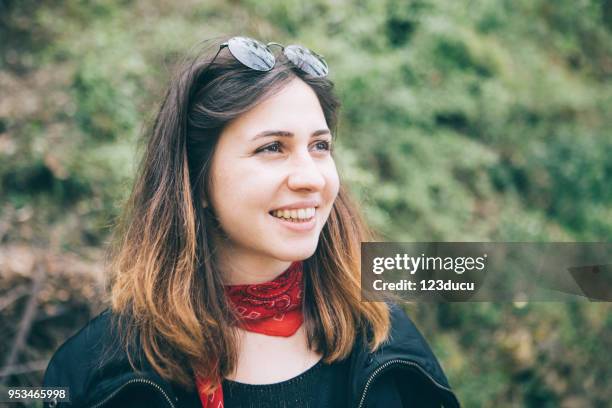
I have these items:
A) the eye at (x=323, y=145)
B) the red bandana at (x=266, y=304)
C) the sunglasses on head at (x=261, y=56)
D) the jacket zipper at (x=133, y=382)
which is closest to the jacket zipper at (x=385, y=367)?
the red bandana at (x=266, y=304)

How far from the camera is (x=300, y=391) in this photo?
5.83 ft

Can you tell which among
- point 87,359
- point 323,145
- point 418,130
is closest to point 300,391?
point 87,359

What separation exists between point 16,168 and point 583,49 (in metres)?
5.03

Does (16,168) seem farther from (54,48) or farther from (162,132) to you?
(162,132)

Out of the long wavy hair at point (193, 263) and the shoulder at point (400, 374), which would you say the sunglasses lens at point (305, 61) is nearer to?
the long wavy hair at point (193, 263)

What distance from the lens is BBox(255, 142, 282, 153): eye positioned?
170cm

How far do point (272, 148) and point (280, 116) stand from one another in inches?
3.8

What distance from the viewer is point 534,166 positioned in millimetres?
4949

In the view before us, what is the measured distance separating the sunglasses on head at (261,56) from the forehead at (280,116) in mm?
94

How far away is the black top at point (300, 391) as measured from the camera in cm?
174

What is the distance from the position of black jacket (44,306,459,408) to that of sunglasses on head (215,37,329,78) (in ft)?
2.91

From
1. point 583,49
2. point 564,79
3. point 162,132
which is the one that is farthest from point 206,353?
point 583,49

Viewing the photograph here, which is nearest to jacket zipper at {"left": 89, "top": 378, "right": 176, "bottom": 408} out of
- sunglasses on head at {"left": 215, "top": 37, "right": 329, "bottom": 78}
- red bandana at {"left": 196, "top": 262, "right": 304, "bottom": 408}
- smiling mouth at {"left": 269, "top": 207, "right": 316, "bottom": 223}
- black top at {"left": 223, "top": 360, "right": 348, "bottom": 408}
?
black top at {"left": 223, "top": 360, "right": 348, "bottom": 408}

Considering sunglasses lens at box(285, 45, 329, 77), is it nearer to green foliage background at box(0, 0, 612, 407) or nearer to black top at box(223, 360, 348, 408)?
black top at box(223, 360, 348, 408)
